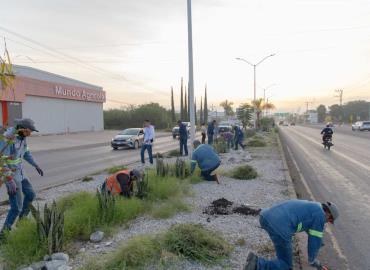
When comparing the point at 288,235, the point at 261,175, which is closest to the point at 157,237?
the point at 288,235

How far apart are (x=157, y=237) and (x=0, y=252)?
1.96 metres

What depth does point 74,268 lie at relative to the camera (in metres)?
4.47

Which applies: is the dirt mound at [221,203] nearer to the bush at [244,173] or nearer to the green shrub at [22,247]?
the bush at [244,173]

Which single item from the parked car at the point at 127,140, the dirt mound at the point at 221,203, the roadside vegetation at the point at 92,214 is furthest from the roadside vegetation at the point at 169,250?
the parked car at the point at 127,140

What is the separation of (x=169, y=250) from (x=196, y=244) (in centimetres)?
35

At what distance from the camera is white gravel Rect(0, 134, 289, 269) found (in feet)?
16.7

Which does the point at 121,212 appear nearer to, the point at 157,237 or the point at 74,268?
the point at 157,237

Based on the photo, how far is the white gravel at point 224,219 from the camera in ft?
16.7

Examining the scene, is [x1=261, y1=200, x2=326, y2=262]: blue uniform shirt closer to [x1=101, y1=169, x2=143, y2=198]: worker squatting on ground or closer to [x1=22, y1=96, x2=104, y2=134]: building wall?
[x1=101, y1=169, x2=143, y2=198]: worker squatting on ground

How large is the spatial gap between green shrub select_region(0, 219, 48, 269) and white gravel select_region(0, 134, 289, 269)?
1.56ft

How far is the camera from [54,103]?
42812 mm

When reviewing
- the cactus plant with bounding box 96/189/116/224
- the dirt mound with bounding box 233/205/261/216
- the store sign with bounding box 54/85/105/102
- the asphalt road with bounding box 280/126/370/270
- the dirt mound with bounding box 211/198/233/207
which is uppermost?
the store sign with bounding box 54/85/105/102

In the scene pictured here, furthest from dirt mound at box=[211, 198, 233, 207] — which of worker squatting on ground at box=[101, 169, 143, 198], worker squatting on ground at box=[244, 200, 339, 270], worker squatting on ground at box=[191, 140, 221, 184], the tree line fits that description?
the tree line

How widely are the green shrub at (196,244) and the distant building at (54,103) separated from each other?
97.0ft
